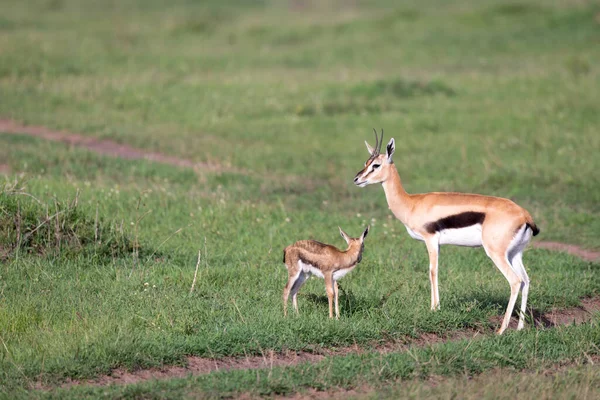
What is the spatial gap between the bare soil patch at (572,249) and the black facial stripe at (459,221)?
3245 millimetres

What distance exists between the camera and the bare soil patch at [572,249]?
1053 cm

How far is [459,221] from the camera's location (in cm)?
779

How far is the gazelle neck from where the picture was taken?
825 cm

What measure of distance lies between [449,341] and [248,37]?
73.1 ft

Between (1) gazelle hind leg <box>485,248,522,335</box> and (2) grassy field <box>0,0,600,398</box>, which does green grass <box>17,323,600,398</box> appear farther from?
(1) gazelle hind leg <box>485,248,522,335</box>

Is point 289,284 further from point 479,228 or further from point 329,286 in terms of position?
point 479,228

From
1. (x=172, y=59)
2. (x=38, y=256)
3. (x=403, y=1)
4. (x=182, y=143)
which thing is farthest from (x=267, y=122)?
(x=403, y=1)

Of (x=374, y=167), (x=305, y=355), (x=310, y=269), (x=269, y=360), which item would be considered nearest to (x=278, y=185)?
(x=374, y=167)

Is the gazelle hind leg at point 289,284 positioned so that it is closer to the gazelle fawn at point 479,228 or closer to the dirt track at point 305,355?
the dirt track at point 305,355

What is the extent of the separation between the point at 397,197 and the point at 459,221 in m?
0.77

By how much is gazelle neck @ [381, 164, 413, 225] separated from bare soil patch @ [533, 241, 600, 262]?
3.17 meters

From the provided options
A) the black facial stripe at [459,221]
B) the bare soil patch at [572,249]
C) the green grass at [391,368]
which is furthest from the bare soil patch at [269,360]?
the bare soil patch at [572,249]

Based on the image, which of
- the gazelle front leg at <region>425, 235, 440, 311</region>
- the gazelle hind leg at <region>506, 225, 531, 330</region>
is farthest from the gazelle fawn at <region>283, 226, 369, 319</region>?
the gazelle hind leg at <region>506, 225, 531, 330</region>

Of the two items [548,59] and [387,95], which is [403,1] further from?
[387,95]
